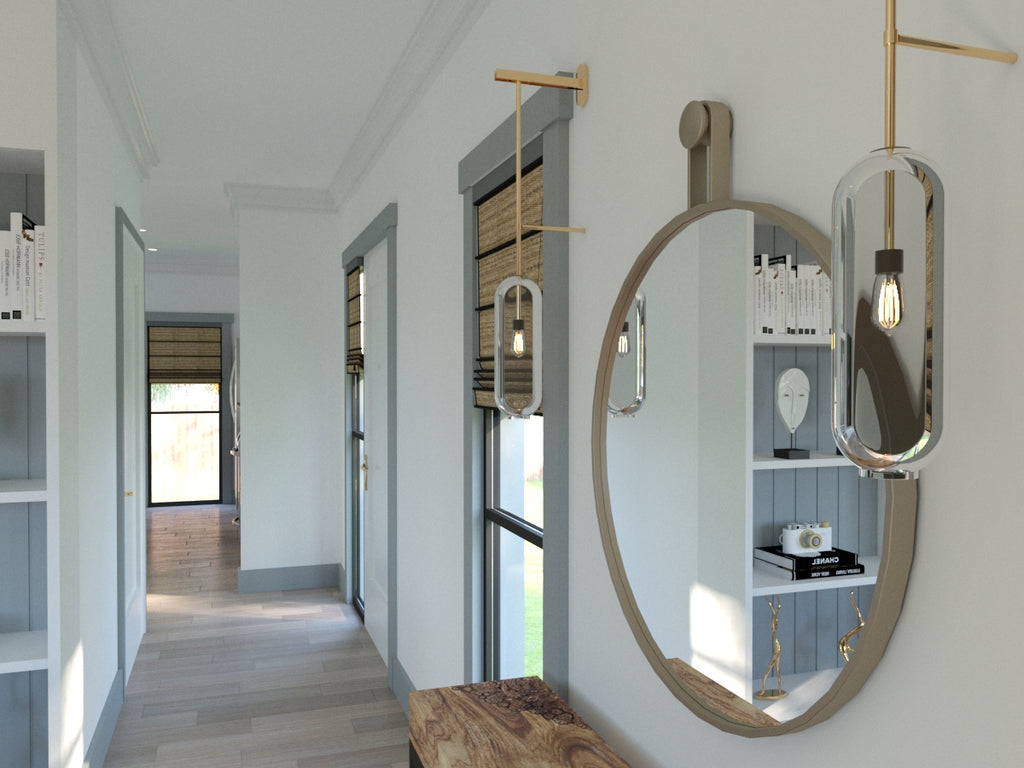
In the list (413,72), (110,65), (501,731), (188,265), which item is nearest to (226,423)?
(188,265)

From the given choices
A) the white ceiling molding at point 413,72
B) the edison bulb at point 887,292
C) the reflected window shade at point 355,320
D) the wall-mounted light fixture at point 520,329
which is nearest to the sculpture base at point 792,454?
the edison bulb at point 887,292

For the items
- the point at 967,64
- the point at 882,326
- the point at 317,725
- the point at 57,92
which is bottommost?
the point at 317,725

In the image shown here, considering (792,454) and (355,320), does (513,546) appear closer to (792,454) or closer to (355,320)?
(792,454)

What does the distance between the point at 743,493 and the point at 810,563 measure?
16 cm

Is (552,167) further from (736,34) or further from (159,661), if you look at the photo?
(159,661)

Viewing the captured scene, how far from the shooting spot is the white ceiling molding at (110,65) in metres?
2.57

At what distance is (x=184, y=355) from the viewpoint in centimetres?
920

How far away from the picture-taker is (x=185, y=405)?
923cm

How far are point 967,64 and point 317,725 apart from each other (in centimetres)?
341

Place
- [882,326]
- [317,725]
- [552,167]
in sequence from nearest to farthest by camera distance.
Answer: [882,326] → [552,167] → [317,725]

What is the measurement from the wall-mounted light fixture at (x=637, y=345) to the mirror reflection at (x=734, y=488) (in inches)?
0.7

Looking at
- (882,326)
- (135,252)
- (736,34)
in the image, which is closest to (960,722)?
(882,326)

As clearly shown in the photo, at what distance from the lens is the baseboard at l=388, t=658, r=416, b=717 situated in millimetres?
3562

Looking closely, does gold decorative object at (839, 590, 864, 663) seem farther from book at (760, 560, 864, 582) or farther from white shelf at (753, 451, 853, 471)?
white shelf at (753, 451, 853, 471)
